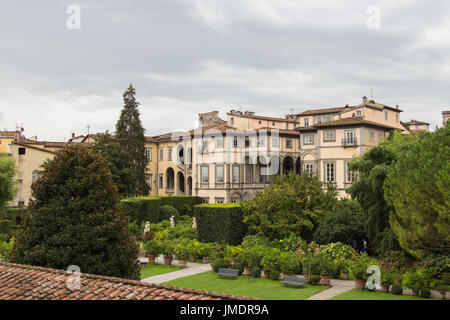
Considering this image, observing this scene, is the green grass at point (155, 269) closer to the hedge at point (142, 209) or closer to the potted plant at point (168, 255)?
the potted plant at point (168, 255)

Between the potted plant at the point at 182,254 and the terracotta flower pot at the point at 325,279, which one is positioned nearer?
the terracotta flower pot at the point at 325,279

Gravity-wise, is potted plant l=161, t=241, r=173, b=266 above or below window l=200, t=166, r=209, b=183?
below

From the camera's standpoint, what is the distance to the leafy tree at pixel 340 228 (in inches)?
992

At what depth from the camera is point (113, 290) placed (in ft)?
30.5

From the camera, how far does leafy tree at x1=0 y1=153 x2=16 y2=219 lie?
36469 millimetres

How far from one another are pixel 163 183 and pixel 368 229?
42.2 m

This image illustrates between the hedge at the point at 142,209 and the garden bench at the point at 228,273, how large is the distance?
16692 millimetres

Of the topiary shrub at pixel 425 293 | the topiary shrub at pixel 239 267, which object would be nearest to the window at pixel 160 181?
the topiary shrub at pixel 239 267

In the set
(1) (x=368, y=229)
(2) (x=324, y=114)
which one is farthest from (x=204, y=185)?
(1) (x=368, y=229)

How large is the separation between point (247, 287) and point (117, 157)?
30159mm

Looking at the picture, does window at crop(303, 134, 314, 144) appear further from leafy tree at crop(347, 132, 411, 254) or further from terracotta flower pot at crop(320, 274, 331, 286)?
terracotta flower pot at crop(320, 274, 331, 286)

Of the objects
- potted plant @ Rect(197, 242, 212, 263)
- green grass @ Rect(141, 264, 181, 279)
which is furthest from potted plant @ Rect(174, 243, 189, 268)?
potted plant @ Rect(197, 242, 212, 263)

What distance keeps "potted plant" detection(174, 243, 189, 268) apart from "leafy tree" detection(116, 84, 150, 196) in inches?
950
